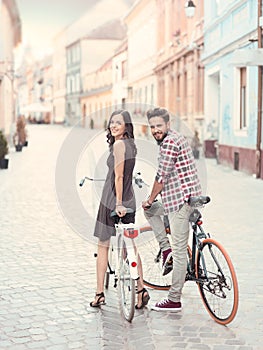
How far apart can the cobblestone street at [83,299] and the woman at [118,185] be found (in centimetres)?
29

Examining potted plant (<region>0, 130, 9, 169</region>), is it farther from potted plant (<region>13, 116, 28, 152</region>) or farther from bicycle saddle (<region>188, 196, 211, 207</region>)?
bicycle saddle (<region>188, 196, 211, 207</region>)

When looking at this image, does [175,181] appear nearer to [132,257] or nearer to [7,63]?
[132,257]

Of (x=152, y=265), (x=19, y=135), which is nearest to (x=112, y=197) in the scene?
(x=152, y=265)

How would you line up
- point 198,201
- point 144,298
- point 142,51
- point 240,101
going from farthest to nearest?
point 142,51 → point 240,101 → point 144,298 → point 198,201

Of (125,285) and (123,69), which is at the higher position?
(123,69)

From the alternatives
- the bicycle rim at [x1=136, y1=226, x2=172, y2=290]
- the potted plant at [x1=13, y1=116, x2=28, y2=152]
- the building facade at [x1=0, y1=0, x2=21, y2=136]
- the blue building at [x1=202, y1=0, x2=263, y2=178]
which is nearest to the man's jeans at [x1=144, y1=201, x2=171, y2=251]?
the bicycle rim at [x1=136, y1=226, x2=172, y2=290]

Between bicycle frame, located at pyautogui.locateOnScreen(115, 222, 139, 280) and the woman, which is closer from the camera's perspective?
bicycle frame, located at pyautogui.locateOnScreen(115, 222, 139, 280)

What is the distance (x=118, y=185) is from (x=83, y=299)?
1.14 metres

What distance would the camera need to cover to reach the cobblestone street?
189 inches

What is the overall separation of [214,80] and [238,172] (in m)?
6.71

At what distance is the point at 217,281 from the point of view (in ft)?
17.1

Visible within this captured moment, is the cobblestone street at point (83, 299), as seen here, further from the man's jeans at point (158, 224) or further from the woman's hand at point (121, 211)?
the woman's hand at point (121, 211)

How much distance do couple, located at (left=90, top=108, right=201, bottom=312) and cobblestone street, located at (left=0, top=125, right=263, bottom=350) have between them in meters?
0.29

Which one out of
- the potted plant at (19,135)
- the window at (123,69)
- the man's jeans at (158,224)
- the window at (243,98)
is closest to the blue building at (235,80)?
the window at (243,98)
